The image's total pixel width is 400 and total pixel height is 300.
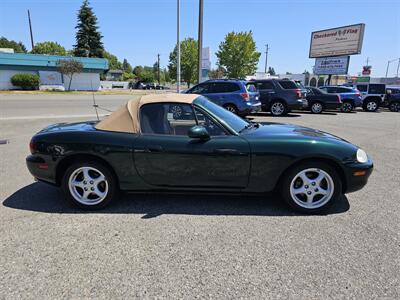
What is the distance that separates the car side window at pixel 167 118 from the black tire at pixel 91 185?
70 cm

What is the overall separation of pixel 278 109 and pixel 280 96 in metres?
0.63

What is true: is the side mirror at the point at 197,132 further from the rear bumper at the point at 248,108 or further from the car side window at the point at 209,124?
the rear bumper at the point at 248,108

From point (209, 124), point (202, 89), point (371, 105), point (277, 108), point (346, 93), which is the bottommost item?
point (371, 105)

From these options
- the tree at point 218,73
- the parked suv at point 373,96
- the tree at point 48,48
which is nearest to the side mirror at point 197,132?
the parked suv at point 373,96

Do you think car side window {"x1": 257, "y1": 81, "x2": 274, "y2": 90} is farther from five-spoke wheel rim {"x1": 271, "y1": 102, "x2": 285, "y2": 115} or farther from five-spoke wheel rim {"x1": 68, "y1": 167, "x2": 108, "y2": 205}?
five-spoke wheel rim {"x1": 68, "y1": 167, "x2": 108, "y2": 205}

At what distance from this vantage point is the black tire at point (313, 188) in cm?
339

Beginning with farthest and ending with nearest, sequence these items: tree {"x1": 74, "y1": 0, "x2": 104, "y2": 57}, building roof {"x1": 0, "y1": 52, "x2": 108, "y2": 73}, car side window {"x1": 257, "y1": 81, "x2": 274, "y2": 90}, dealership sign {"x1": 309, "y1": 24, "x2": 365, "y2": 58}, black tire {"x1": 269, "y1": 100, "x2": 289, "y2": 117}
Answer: tree {"x1": 74, "y1": 0, "x2": 104, "y2": 57}, building roof {"x1": 0, "y1": 52, "x2": 108, "y2": 73}, dealership sign {"x1": 309, "y1": 24, "x2": 365, "y2": 58}, car side window {"x1": 257, "y1": 81, "x2": 274, "y2": 90}, black tire {"x1": 269, "y1": 100, "x2": 289, "y2": 117}

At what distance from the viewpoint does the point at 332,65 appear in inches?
1206

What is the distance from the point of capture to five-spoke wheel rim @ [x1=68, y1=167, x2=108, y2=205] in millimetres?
3549

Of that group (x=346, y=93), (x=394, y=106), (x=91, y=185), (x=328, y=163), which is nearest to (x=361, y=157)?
(x=328, y=163)

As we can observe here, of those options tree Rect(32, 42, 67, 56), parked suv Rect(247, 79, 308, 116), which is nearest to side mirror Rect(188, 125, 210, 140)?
parked suv Rect(247, 79, 308, 116)

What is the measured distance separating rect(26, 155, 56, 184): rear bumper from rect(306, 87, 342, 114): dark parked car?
50.5 feet

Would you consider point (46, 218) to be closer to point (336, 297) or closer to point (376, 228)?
point (336, 297)

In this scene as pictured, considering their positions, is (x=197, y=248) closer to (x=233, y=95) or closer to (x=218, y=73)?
(x=233, y=95)
